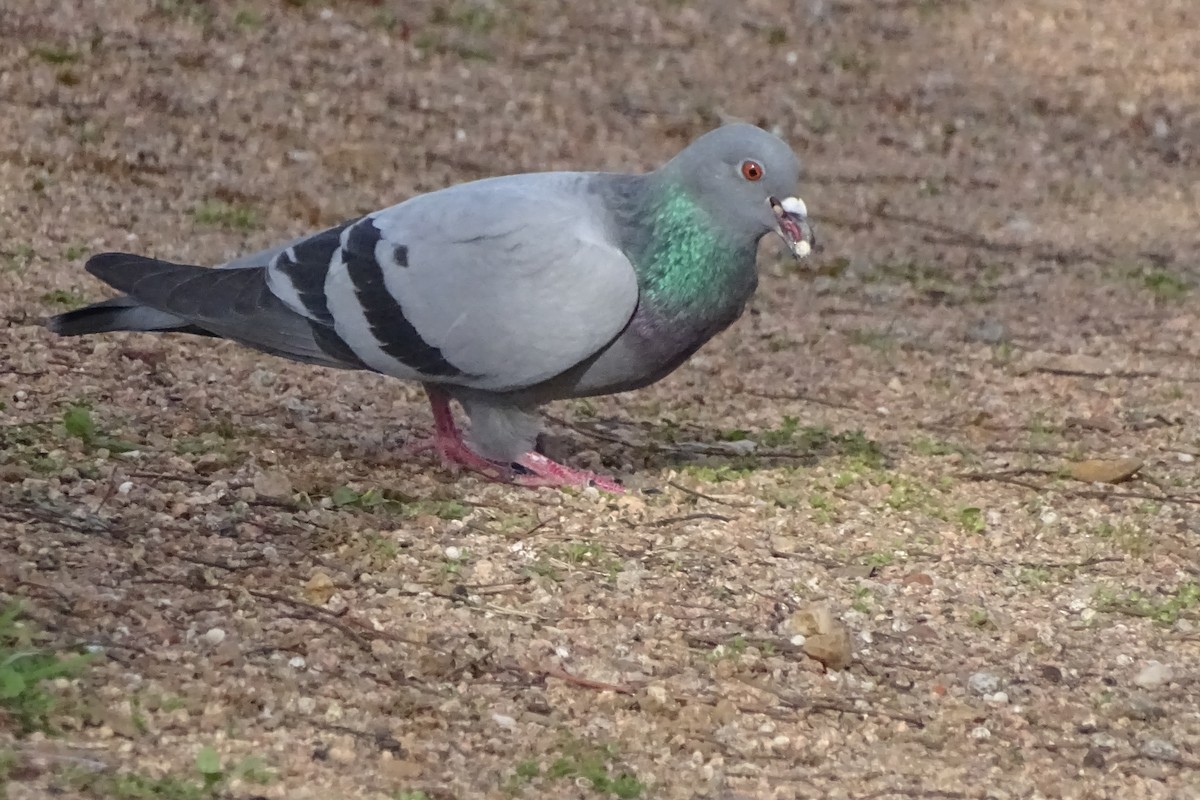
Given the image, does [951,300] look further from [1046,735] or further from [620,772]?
[620,772]

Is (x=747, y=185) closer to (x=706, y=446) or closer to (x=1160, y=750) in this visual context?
(x=706, y=446)

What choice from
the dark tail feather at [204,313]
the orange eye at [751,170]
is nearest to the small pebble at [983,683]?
the orange eye at [751,170]

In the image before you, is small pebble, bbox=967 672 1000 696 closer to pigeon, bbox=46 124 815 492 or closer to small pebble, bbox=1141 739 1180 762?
small pebble, bbox=1141 739 1180 762

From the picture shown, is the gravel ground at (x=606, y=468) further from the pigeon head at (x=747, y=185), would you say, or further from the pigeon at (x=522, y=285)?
the pigeon head at (x=747, y=185)

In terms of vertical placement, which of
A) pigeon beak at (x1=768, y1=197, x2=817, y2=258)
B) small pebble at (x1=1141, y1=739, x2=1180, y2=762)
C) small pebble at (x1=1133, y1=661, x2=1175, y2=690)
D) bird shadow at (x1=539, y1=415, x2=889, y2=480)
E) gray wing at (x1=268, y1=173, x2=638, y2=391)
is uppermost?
pigeon beak at (x1=768, y1=197, x2=817, y2=258)

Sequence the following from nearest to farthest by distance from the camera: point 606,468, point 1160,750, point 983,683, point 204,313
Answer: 1. point 1160,750
2. point 983,683
3. point 204,313
4. point 606,468

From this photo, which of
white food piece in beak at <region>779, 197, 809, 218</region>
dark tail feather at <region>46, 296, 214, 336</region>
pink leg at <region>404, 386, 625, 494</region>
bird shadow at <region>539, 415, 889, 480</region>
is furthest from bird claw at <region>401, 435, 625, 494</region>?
white food piece in beak at <region>779, 197, 809, 218</region>

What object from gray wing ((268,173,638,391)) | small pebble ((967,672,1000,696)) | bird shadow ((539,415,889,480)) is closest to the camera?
small pebble ((967,672,1000,696))

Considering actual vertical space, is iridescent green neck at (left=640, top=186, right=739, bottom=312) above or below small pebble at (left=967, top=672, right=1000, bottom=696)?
above

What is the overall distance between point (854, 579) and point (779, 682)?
58 centimetres

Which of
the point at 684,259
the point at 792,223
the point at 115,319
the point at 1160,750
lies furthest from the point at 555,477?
the point at 1160,750

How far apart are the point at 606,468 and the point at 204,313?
3.86 ft

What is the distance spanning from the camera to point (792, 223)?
389 centimetres

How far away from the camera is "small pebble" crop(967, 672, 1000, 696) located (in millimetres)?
3209
